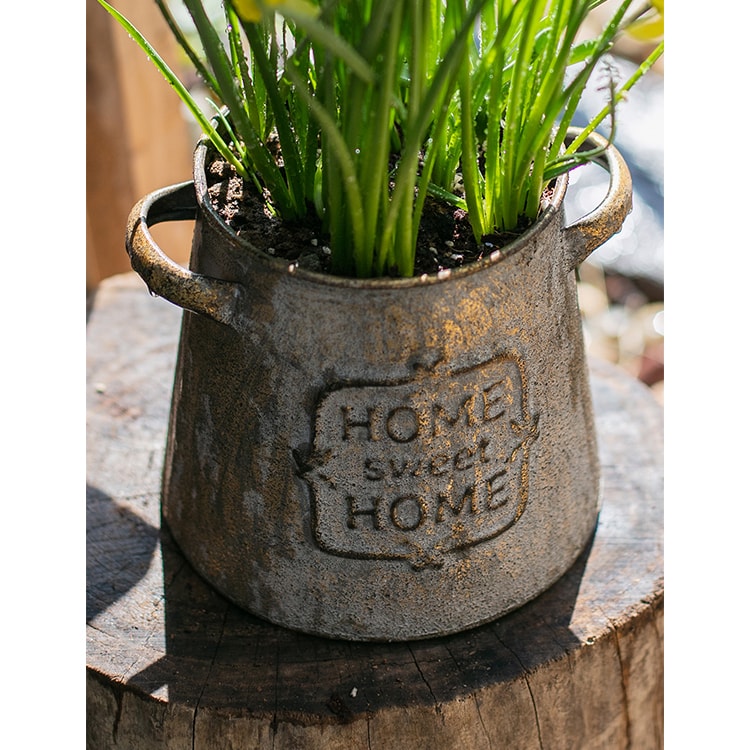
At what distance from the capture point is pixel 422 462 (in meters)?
0.63

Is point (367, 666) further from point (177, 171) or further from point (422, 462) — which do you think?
Result: point (177, 171)

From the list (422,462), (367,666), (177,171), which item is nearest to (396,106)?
(422,462)

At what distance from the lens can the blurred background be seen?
53.0 inches

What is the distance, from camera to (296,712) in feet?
2.22

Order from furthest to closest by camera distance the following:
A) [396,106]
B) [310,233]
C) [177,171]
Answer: [177,171] → [310,233] → [396,106]

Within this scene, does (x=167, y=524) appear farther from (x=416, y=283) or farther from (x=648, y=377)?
(x=648, y=377)

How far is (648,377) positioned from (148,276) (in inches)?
55.6

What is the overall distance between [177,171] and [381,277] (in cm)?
108

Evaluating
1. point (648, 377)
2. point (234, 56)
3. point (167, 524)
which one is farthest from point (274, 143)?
point (648, 377)

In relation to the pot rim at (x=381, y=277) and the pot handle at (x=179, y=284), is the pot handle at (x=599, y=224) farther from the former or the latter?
the pot handle at (x=179, y=284)

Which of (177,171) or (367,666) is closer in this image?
(367,666)

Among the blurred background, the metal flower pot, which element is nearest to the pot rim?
the metal flower pot

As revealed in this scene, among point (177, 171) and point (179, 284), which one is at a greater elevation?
point (177, 171)

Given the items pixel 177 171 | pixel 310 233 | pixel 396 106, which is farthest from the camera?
pixel 177 171
